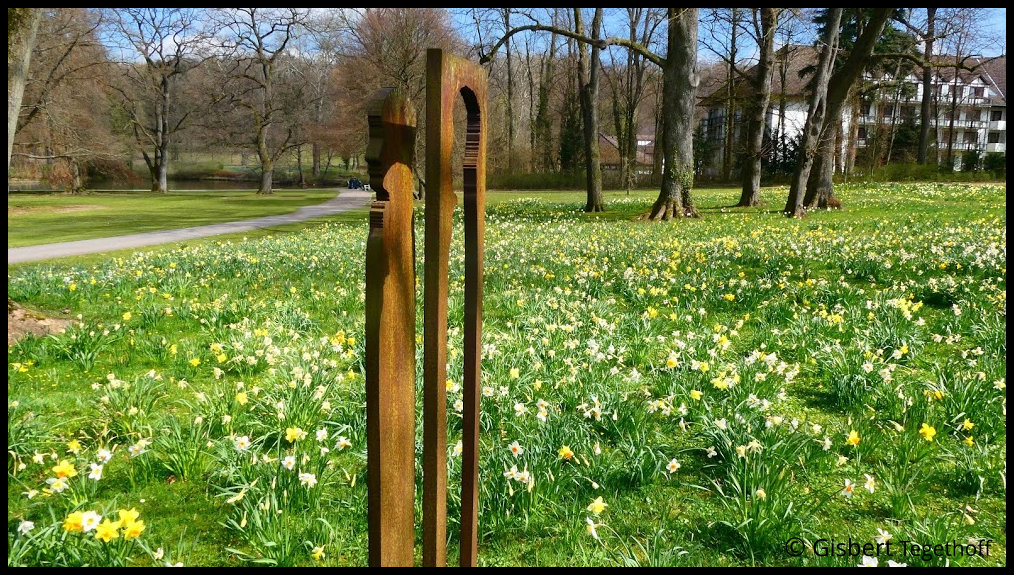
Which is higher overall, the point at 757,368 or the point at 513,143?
the point at 513,143

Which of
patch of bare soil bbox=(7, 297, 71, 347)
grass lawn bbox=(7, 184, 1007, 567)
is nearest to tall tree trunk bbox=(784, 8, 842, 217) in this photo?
grass lawn bbox=(7, 184, 1007, 567)

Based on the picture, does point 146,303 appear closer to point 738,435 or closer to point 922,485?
point 738,435

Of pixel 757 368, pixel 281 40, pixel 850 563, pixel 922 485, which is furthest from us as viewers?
pixel 281 40

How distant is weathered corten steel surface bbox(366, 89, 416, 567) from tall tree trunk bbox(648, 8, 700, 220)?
14.0 meters

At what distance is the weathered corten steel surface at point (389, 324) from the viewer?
152cm

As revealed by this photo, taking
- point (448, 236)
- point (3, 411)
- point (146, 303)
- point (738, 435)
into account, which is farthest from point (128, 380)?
point (738, 435)

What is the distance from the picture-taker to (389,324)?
1.58m

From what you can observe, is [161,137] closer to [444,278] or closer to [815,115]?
[815,115]

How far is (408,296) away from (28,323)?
5.25 m

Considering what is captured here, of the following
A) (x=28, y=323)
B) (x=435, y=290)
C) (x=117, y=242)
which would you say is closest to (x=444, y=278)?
(x=435, y=290)

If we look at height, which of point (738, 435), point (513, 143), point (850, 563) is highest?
point (513, 143)

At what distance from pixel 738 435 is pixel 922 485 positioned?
0.79 meters

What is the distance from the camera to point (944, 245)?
8.17 meters

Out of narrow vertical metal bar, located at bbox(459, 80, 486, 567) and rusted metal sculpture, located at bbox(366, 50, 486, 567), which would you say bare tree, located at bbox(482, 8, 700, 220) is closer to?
narrow vertical metal bar, located at bbox(459, 80, 486, 567)
